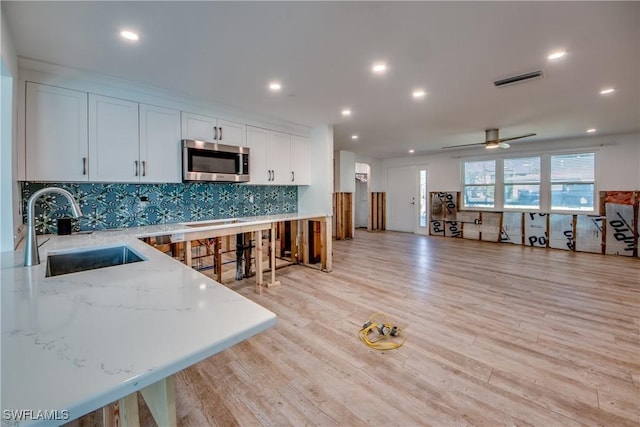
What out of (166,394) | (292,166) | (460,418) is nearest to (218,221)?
(292,166)

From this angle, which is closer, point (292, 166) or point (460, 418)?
point (460, 418)

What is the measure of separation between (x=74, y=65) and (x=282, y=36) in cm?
192

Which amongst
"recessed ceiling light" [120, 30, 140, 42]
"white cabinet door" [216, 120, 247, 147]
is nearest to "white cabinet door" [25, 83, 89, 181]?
"recessed ceiling light" [120, 30, 140, 42]

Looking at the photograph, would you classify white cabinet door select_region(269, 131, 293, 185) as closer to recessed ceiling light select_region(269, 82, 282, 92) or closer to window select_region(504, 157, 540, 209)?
recessed ceiling light select_region(269, 82, 282, 92)

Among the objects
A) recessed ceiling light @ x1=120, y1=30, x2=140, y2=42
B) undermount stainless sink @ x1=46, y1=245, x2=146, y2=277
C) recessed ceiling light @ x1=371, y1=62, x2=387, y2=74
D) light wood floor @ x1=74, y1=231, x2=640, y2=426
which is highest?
recessed ceiling light @ x1=371, y1=62, x2=387, y2=74

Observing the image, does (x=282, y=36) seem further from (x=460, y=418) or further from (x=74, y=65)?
(x=460, y=418)

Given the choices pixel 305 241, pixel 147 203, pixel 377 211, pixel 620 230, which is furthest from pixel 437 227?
pixel 147 203

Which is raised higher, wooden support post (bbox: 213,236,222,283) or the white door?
the white door

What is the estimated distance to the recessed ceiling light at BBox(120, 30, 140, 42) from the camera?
6.47 feet

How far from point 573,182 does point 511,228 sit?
151 centimetres

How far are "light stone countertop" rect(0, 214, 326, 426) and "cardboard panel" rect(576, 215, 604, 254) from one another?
750cm

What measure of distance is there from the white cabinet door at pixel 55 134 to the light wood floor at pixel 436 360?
2117 mm

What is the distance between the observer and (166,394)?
89 cm

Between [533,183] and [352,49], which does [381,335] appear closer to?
[352,49]
